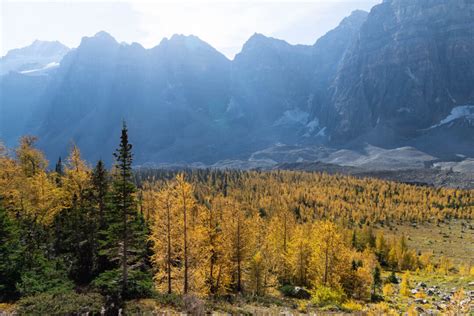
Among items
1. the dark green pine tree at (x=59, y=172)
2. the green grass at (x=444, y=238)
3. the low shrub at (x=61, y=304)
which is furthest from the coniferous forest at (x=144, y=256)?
the green grass at (x=444, y=238)

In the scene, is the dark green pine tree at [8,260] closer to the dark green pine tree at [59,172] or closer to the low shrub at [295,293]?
the dark green pine tree at [59,172]

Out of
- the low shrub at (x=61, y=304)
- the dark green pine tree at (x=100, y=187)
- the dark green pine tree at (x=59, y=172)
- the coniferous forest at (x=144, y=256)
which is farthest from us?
the dark green pine tree at (x=59, y=172)

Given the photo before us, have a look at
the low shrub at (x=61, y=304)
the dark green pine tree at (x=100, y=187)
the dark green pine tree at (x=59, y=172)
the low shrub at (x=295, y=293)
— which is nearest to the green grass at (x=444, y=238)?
the low shrub at (x=295, y=293)

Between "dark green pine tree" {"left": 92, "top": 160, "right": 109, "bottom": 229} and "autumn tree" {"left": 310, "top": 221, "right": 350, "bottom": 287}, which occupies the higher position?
"dark green pine tree" {"left": 92, "top": 160, "right": 109, "bottom": 229}

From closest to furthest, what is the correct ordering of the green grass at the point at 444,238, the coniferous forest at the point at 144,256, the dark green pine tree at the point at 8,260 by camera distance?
the coniferous forest at the point at 144,256, the dark green pine tree at the point at 8,260, the green grass at the point at 444,238

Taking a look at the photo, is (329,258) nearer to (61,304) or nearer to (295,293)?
(295,293)

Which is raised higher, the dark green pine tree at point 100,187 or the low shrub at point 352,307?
the dark green pine tree at point 100,187

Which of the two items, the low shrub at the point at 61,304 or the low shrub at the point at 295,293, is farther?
the low shrub at the point at 295,293

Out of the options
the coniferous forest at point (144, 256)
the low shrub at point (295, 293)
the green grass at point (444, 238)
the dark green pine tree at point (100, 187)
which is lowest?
the green grass at point (444, 238)

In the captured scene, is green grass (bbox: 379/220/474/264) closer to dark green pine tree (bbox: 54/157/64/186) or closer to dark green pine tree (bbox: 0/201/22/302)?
dark green pine tree (bbox: 54/157/64/186)

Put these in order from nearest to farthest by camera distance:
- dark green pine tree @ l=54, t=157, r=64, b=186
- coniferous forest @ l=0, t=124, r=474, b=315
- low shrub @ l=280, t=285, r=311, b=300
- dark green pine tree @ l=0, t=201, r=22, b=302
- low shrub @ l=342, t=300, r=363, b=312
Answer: coniferous forest @ l=0, t=124, r=474, b=315, dark green pine tree @ l=0, t=201, r=22, b=302, low shrub @ l=342, t=300, r=363, b=312, low shrub @ l=280, t=285, r=311, b=300, dark green pine tree @ l=54, t=157, r=64, b=186

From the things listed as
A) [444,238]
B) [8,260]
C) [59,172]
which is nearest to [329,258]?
[8,260]

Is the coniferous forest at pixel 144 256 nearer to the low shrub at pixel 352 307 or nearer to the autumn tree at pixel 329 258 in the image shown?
the autumn tree at pixel 329 258

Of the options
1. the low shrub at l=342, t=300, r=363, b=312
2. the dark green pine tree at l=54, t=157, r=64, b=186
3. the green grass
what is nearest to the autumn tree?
the low shrub at l=342, t=300, r=363, b=312
